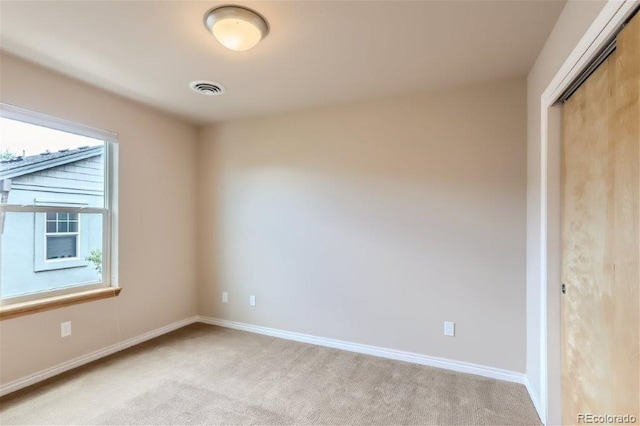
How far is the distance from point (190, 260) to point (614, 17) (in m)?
4.06

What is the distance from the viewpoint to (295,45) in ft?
6.88

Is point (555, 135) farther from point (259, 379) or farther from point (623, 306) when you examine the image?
point (259, 379)

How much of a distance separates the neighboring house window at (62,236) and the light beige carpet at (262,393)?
99 cm

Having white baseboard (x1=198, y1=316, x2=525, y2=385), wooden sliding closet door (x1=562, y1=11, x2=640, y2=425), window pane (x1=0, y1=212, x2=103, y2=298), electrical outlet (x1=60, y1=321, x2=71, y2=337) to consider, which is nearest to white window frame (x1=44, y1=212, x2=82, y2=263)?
window pane (x1=0, y1=212, x2=103, y2=298)

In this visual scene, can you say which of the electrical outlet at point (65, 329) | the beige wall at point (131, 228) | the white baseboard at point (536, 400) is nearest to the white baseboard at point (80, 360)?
the beige wall at point (131, 228)

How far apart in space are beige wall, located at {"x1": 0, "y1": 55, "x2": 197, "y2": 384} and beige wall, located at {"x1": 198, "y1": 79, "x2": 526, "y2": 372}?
0.33 metres

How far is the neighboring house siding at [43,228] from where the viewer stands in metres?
2.36

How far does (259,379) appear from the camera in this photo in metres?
2.49

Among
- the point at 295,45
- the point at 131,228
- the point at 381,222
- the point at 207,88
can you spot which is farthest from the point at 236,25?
the point at 131,228

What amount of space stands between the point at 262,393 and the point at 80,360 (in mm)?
1722

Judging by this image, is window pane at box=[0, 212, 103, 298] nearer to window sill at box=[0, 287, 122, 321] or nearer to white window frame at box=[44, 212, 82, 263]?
white window frame at box=[44, 212, 82, 263]

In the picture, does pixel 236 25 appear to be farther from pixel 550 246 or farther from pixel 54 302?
pixel 54 302

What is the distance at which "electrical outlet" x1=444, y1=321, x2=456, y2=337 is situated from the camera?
2.71 metres

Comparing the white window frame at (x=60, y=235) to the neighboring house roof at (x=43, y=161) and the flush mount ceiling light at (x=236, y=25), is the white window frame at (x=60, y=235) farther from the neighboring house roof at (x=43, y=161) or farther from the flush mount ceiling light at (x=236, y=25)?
the flush mount ceiling light at (x=236, y=25)
